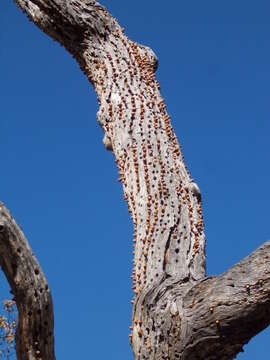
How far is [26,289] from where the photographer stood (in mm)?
2754

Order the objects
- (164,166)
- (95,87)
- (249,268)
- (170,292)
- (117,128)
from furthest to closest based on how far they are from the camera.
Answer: (95,87) < (117,128) < (164,166) < (170,292) < (249,268)

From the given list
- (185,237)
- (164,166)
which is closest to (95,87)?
(164,166)

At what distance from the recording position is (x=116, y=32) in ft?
15.8

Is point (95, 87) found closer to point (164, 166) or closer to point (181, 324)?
point (164, 166)

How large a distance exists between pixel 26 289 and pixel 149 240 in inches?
43.2

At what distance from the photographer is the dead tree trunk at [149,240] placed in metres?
2.82

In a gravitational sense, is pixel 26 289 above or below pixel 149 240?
below

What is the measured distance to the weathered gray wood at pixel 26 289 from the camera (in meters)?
2.75

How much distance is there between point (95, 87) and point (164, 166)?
39.3 inches

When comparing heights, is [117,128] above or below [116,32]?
below

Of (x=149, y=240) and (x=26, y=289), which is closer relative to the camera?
(x=26, y=289)

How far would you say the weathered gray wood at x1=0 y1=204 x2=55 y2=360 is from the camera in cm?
275

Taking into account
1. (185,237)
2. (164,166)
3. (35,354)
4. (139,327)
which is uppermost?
(164,166)

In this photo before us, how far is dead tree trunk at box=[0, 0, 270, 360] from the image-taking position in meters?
2.82
